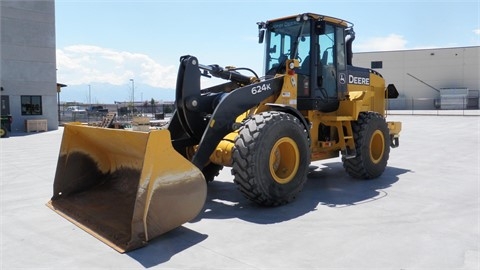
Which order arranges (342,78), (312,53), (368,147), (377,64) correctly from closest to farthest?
(312,53)
(368,147)
(342,78)
(377,64)

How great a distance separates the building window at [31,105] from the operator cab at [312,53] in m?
19.9

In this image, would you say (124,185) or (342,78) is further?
(342,78)

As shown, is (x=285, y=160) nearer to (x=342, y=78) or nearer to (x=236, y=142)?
(x=236, y=142)

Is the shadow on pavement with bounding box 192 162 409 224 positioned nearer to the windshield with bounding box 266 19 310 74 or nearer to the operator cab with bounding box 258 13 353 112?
the operator cab with bounding box 258 13 353 112

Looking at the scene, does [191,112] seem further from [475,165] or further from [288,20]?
[475,165]

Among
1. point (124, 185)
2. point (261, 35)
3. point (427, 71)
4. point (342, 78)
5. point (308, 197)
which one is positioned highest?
point (427, 71)

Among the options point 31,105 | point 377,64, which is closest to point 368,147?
point 31,105

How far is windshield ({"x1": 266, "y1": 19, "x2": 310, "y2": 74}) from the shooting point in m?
6.86

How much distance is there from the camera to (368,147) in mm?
7422

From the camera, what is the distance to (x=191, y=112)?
592 cm

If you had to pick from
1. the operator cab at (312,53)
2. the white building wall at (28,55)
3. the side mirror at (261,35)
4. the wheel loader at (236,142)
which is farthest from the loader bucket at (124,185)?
the white building wall at (28,55)

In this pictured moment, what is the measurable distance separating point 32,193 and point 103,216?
264 cm

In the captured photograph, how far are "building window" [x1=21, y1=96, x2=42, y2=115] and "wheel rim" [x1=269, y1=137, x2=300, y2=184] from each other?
70.0ft

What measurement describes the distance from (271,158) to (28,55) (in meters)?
22.0
